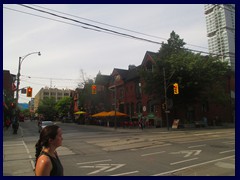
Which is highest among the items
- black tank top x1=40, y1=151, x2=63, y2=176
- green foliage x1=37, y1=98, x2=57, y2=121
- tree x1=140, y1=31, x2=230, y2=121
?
tree x1=140, y1=31, x2=230, y2=121

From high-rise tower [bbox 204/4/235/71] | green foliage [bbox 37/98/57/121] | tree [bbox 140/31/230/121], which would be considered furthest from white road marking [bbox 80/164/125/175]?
green foliage [bbox 37/98/57/121]

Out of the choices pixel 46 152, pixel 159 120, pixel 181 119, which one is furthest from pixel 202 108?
pixel 46 152

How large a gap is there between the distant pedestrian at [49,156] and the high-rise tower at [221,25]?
9637mm

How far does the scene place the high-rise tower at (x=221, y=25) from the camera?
11008 mm

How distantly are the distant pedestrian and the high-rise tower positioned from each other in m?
9.64

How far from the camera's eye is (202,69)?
106ft

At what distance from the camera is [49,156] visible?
2904 millimetres

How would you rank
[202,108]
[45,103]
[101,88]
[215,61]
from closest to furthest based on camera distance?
[215,61], [202,108], [101,88], [45,103]

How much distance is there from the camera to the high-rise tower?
11008mm

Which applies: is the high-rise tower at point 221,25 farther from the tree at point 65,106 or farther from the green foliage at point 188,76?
the tree at point 65,106

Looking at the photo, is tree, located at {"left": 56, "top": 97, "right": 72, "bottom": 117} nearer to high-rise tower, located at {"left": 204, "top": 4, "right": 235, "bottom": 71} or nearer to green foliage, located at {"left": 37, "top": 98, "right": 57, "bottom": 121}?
green foliage, located at {"left": 37, "top": 98, "right": 57, "bottom": 121}

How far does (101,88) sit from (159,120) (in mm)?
22648

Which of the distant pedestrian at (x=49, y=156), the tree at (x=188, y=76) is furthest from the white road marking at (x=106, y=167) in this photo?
the tree at (x=188, y=76)
